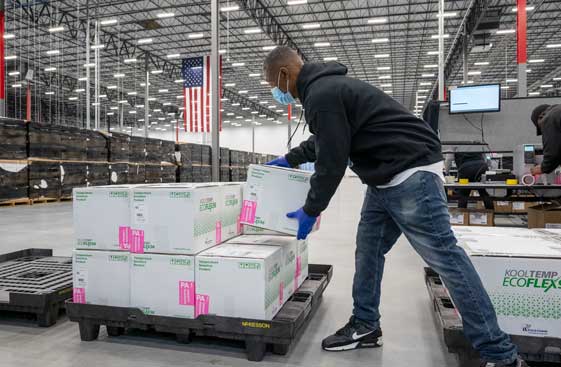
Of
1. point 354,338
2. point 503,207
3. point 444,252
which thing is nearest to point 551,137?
point 444,252

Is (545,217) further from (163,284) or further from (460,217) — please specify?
(163,284)

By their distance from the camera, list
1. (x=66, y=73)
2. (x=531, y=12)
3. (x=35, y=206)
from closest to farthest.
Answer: (x=35, y=206)
(x=531, y=12)
(x=66, y=73)

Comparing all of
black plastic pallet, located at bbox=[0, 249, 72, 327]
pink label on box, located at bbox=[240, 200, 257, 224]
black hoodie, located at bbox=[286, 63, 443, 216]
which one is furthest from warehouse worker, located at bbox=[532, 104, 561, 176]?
black plastic pallet, located at bbox=[0, 249, 72, 327]

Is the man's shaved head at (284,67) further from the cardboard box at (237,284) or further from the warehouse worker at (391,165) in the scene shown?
the cardboard box at (237,284)

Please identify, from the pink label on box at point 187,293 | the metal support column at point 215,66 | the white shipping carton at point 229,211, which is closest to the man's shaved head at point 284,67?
the white shipping carton at point 229,211

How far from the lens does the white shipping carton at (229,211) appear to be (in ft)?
8.07

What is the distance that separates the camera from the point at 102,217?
7.51ft

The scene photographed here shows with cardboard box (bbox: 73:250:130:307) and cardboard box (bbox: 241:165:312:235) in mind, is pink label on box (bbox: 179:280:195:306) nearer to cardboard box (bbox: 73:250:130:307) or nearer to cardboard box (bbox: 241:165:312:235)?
cardboard box (bbox: 73:250:130:307)

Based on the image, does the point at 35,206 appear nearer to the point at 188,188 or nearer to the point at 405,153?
the point at 188,188

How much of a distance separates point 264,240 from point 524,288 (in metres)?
1.32

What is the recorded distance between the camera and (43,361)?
6.36 ft

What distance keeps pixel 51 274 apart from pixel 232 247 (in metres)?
1.43

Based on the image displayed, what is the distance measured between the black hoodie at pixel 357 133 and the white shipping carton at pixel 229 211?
2.37ft

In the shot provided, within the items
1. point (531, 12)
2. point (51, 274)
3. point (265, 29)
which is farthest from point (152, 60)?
point (51, 274)
